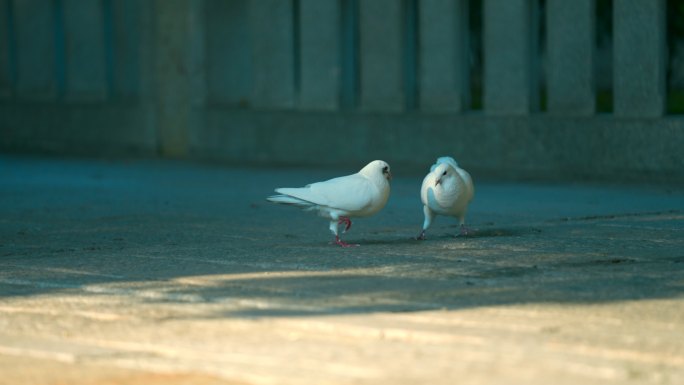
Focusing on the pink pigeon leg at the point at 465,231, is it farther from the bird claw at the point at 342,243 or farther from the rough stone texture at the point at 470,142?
the rough stone texture at the point at 470,142

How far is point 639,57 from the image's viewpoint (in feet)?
67.8

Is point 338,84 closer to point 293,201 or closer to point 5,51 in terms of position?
point 5,51

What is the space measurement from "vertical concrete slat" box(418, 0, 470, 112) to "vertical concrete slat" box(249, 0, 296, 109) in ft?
11.4

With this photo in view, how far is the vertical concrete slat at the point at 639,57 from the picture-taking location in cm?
2044

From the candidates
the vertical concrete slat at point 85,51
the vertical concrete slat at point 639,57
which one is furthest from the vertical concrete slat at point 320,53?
the vertical concrete slat at point 85,51

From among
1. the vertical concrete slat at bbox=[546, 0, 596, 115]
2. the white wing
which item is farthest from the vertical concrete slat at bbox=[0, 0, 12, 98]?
the white wing

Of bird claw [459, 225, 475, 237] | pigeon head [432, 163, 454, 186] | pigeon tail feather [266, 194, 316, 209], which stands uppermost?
pigeon head [432, 163, 454, 186]

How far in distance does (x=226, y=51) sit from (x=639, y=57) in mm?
10279

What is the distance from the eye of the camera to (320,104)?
2603cm

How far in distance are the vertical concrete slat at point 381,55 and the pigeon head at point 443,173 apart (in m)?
11.8

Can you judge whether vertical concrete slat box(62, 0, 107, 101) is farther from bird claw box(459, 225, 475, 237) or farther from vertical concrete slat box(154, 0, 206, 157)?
bird claw box(459, 225, 475, 237)

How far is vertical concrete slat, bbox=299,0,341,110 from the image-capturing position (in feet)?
84.3

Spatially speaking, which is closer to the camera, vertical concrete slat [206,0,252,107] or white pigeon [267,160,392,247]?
white pigeon [267,160,392,247]

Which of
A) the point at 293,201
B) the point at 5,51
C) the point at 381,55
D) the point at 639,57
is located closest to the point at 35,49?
the point at 5,51
